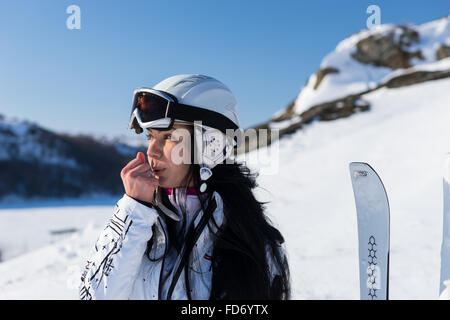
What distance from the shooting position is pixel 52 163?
32.7 meters

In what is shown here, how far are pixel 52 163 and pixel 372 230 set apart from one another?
3480 centimetres

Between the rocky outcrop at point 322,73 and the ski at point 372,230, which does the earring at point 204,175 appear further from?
the rocky outcrop at point 322,73

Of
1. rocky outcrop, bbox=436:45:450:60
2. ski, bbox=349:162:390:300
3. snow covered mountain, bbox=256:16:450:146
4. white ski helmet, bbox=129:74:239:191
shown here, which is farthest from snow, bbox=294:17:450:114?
white ski helmet, bbox=129:74:239:191

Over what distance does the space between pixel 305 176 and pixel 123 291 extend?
9.64m

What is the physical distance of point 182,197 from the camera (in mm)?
1663

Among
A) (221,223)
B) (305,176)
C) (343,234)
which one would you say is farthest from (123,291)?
(305,176)

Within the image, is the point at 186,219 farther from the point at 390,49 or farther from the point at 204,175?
the point at 390,49

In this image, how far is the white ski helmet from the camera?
169 centimetres

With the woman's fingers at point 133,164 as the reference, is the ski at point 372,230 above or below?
below

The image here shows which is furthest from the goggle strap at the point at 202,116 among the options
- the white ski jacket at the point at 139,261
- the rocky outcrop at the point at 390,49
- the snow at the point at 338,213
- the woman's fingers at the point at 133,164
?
the rocky outcrop at the point at 390,49

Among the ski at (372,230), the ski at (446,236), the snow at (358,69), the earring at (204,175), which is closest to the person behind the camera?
the earring at (204,175)

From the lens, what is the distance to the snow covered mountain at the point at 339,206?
15.9 feet

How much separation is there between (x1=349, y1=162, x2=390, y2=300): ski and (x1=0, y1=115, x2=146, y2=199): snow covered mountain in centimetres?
2904

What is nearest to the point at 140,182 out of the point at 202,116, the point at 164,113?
the point at 164,113
